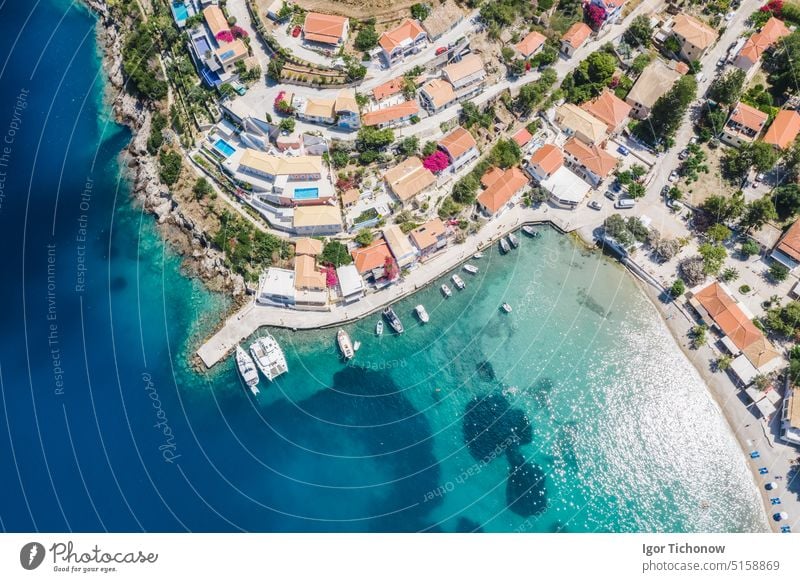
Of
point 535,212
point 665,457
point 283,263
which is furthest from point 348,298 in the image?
point 665,457

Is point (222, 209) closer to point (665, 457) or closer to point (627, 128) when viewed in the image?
point (627, 128)

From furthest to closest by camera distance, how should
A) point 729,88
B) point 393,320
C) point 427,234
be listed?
point 729,88 < point 427,234 < point 393,320

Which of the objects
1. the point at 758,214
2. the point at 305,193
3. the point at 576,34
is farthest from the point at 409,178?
the point at 758,214

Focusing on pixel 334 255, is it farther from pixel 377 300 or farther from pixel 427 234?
pixel 427 234

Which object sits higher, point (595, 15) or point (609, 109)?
point (595, 15)

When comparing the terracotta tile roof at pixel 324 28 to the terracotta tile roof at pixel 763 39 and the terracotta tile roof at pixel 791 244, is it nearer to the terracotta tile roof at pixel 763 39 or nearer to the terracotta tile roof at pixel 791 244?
the terracotta tile roof at pixel 763 39

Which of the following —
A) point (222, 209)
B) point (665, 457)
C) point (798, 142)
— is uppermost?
point (222, 209)

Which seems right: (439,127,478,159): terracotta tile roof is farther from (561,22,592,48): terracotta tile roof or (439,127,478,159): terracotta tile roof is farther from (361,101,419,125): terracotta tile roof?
(561,22,592,48): terracotta tile roof

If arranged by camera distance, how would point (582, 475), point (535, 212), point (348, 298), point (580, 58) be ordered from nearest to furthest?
point (582, 475), point (348, 298), point (535, 212), point (580, 58)
